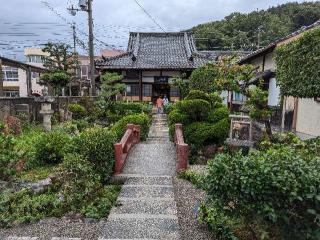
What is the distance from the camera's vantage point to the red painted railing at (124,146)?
8720mm

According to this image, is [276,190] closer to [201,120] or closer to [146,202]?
[146,202]

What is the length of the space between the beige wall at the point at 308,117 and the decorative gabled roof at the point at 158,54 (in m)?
11.9

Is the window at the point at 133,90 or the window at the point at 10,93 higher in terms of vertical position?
the window at the point at 133,90

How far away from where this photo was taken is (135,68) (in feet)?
83.6

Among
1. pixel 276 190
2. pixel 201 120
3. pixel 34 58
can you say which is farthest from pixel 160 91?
pixel 34 58

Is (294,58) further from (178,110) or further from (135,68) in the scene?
(135,68)

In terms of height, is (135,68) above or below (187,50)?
below

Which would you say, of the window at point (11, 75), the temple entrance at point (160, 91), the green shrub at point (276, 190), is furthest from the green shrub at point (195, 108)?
the window at point (11, 75)

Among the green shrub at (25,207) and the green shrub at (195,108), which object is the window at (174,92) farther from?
the green shrub at (25,207)

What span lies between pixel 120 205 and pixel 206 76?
1475cm

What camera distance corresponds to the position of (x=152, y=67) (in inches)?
1012

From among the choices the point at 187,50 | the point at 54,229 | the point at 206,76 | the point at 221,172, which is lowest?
the point at 54,229

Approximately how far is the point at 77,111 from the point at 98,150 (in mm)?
11171

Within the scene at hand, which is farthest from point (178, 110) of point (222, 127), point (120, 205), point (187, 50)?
point (187, 50)
